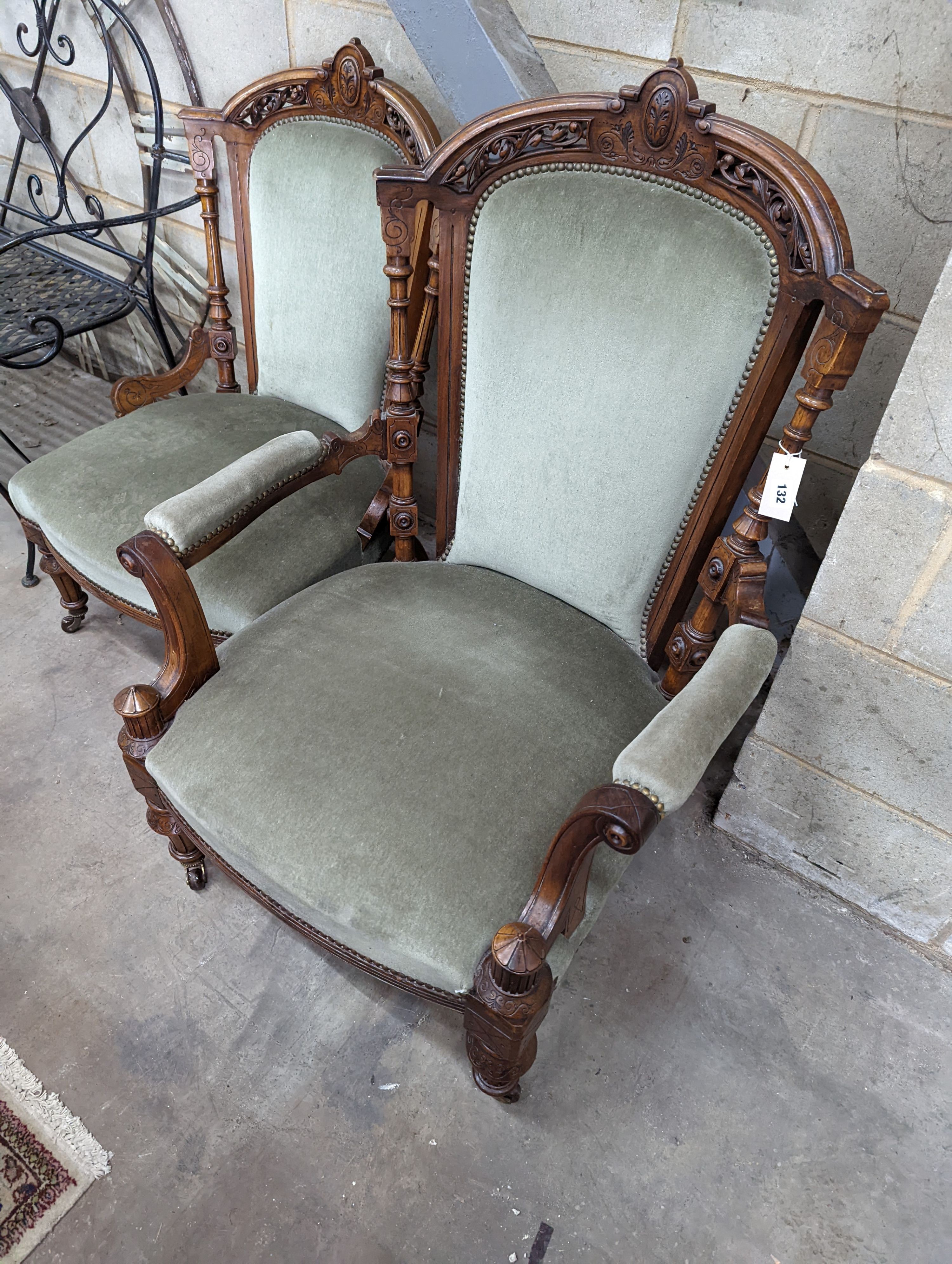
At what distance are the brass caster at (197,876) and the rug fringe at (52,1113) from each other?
33 centimetres

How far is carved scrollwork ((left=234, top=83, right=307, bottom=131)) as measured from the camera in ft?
4.54

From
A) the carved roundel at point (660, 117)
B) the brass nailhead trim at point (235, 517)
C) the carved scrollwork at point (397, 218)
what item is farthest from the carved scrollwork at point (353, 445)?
the carved roundel at point (660, 117)

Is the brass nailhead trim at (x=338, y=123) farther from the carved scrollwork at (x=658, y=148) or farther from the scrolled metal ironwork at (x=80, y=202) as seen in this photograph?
the carved scrollwork at (x=658, y=148)

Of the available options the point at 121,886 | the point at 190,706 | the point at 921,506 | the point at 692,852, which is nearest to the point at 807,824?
the point at 692,852

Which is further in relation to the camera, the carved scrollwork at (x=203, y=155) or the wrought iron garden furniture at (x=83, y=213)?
the wrought iron garden furniture at (x=83, y=213)

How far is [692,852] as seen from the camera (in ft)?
4.71

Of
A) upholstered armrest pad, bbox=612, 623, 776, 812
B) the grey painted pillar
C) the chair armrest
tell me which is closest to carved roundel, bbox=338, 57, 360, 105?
the grey painted pillar

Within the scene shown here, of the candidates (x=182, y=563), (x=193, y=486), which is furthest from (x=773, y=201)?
(x=193, y=486)

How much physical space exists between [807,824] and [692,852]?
21cm

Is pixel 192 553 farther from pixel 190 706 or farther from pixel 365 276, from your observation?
pixel 365 276

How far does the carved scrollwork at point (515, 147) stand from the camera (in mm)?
906

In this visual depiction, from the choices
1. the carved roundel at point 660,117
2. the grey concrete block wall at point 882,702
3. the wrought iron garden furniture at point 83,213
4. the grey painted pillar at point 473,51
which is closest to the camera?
the carved roundel at point 660,117

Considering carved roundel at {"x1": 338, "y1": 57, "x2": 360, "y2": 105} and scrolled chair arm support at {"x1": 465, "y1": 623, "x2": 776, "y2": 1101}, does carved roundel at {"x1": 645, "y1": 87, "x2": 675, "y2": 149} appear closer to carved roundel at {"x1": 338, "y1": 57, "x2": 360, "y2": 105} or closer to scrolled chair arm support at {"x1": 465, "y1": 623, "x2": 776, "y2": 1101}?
scrolled chair arm support at {"x1": 465, "y1": 623, "x2": 776, "y2": 1101}

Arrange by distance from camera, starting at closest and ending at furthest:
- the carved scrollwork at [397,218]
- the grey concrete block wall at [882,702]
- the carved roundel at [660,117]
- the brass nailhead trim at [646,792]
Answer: the brass nailhead trim at [646,792], the carved roundel at [660,117], the grey concrete block wall at [882,702], the carved scrollwork at [397,218]
